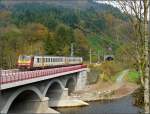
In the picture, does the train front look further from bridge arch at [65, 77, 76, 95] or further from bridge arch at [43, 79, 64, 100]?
bridge arch at [65, 77, 76, 95]

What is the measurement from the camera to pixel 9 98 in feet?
87.3

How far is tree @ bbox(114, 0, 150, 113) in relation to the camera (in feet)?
23.6

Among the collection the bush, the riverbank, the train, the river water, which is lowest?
the river water

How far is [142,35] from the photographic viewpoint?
305 inches

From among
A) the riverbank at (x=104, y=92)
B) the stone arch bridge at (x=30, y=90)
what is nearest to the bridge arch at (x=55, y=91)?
the stone arch bridge at (x=30, y=90)

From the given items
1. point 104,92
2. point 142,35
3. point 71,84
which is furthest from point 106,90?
point 142,35

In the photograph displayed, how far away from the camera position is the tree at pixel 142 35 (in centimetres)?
720

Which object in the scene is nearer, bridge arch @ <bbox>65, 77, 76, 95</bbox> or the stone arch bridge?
the stone arch bridge

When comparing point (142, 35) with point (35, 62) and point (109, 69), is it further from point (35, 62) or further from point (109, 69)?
point (109, 69)

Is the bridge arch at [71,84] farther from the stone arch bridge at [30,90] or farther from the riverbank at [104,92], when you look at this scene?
the riverbank at [104,92]

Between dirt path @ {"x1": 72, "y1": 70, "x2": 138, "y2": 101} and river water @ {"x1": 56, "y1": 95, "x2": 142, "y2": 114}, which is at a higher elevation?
dirt path @ {"x1": 72, "y1": 70, "x2": 138, "y2": 101}

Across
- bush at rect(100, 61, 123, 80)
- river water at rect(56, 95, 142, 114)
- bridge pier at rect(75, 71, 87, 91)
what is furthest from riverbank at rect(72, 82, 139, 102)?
bush at rect(100, 61, 123, 80)

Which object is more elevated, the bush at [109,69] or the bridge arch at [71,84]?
the bush at [109,69]

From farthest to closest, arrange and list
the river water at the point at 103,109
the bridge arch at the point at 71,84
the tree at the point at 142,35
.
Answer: the bridge arch at the point at 71,84 → the river water at the point at 103,109 → the tree at the point at 142,35
